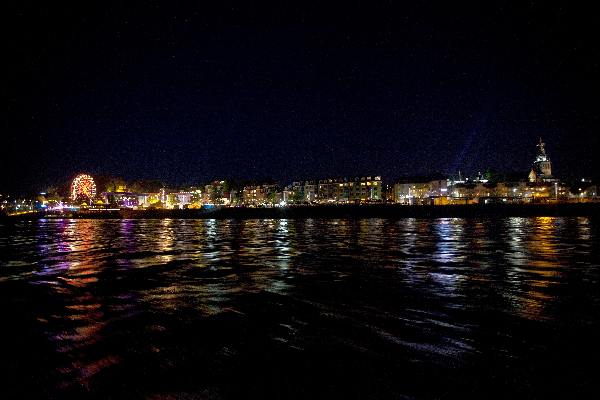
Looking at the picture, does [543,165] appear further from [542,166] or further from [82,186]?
[82,186]

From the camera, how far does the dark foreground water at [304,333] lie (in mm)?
4453

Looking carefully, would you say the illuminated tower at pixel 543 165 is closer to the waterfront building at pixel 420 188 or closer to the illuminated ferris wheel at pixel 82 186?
the waterfront building at pixel 420 188

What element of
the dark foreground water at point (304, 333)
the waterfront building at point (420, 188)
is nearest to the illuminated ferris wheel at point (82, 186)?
the dark foreground water at point (304, 333)

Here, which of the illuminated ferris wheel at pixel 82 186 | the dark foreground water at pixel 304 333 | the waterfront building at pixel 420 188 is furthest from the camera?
the waterfront building at pixel 420 188

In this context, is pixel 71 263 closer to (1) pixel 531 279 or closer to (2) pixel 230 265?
(2) pixel 230 265

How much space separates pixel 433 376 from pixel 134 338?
13.9 feet

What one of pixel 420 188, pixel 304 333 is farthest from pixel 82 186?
pixel 420 188

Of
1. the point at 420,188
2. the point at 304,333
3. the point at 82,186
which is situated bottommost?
the point at 304,333

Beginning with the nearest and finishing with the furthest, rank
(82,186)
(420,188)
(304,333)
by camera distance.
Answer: (304,333)
(82,186)
(420,188)

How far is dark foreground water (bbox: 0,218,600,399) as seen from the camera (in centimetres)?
445

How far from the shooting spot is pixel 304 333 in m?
6.29

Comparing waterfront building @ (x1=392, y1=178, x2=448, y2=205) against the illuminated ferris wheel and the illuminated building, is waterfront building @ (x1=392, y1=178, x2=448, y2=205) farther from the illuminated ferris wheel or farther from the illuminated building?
the illuminated ferris wheel

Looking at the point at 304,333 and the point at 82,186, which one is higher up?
the point at 82,186

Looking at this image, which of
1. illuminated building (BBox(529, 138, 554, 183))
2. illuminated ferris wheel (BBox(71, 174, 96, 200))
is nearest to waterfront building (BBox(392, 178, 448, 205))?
illuminated building (BBox(529, 138, 554, 183))
